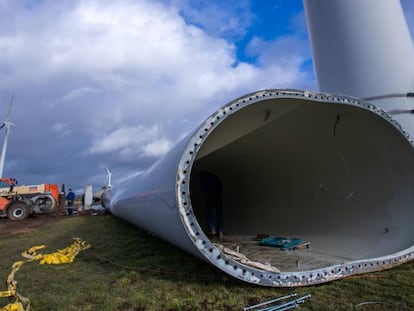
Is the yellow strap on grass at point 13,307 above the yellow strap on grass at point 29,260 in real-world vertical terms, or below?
below

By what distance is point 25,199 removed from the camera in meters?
14.1

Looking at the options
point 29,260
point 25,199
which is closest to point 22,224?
point 25,199

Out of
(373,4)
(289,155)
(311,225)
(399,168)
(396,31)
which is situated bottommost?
(311,225)

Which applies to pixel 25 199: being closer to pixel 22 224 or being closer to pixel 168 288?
pixel 22 224

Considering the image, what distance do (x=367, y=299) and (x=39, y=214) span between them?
16.2 m

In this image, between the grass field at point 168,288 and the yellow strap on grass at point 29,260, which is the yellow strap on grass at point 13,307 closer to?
the yellow strap on grass at point 29,260

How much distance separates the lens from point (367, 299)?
253cm

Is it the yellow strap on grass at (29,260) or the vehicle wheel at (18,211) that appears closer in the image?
the yellow strap on grass at (29,260)

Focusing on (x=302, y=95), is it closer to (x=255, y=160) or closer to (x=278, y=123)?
(x=278, y=123)

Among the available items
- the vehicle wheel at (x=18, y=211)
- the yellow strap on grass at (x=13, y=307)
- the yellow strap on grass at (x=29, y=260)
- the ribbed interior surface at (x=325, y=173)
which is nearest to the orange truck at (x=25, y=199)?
the vehicle wheel at (x=18, y=211)

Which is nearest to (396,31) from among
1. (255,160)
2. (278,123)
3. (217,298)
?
(278,123)

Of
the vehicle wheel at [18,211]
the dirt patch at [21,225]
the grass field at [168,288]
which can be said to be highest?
the vehicle wheel at [18,211]

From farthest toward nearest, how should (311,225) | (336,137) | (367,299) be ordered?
(311,225) < (336,137) < (367,299)

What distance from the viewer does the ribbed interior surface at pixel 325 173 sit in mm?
3721
